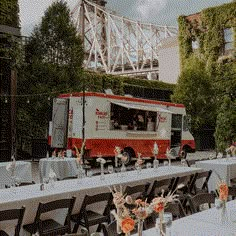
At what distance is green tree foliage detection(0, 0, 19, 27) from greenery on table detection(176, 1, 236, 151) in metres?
10.3

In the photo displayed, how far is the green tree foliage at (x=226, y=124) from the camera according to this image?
16.4 m

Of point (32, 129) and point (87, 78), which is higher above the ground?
point (87, 78)

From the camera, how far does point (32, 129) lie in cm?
1833

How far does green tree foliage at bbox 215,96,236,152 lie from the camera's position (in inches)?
644

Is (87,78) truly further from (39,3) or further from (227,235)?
(227,235)

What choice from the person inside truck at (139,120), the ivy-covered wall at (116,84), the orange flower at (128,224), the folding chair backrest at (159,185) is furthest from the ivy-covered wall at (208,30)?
the orange flower at (128,224)

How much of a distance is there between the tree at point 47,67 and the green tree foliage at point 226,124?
6.65m

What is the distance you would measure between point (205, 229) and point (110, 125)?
1138 centimetres

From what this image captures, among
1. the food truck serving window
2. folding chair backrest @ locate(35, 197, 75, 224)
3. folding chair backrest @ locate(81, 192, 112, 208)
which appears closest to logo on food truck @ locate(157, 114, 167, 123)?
the food truck serving window

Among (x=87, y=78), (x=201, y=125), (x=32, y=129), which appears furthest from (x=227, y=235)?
(x=201, y=125)

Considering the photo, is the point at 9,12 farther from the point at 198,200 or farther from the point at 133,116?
the point at 198,200

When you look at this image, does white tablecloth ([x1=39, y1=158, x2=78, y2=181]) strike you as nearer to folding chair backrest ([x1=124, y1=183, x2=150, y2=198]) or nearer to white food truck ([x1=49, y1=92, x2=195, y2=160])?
white food truck ([x1=49, y1=92, x2=195, y2=160])

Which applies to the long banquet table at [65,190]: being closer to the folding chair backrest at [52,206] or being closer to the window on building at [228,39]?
the folding chair backrest at [52,206]

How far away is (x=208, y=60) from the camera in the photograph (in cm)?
2875
